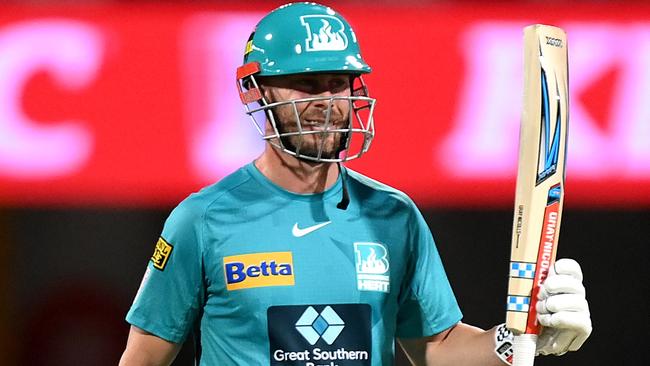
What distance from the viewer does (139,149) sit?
10.8 feet

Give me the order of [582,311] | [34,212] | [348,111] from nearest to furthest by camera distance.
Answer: [582,311] < [348,111] < [34,212]

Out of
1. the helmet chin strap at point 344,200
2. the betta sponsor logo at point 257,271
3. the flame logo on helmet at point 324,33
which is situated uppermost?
the flame logo on helmet at point 324,33

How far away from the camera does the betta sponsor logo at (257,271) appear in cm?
213

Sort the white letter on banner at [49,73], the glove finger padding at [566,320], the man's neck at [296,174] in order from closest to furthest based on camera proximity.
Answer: the glove finger padding at [566,320] → the man's neck at [296,174] → the white letter on banner at [49,73]

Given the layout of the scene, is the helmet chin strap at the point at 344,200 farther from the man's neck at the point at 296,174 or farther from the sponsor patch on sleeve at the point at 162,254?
the sponsor patch on sleeve at the point at 162,254

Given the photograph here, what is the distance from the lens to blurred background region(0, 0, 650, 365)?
3268 millimetres

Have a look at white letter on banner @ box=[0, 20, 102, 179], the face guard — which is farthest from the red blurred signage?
the face guard

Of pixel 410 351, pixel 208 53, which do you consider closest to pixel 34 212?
pixel 208 53

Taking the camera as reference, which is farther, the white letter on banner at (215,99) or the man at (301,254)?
the white letter on banner at (215,99)

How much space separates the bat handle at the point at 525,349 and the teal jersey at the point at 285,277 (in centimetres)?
31

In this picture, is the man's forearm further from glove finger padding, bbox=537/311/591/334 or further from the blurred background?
the blurred background

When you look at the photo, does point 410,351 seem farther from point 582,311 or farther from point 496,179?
point 496,179

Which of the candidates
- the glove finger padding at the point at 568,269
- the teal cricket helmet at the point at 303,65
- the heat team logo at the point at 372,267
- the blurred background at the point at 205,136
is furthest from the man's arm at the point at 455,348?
the blurred background at the point at 205,136

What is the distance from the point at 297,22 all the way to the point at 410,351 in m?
0.68
